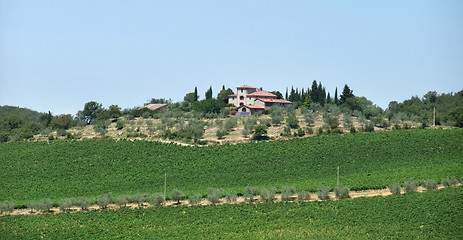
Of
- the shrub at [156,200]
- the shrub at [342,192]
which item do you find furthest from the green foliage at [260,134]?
the shrub at [156,200]

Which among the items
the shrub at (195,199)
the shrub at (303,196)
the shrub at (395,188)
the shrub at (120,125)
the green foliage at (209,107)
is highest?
the green foliage at (209,107)

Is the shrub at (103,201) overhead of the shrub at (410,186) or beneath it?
beneath

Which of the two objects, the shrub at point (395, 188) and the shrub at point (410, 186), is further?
the shrub at point (410, 186)

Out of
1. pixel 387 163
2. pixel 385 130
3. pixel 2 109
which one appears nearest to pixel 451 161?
pixel 387 163

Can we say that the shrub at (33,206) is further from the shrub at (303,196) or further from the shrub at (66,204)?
the shrub at (303,196)

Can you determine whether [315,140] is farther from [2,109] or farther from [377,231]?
[2,109]

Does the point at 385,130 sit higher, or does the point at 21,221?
the point at 385,130

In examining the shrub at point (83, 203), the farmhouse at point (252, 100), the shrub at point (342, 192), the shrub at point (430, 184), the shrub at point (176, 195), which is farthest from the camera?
the farmhouse at point (252, 100)

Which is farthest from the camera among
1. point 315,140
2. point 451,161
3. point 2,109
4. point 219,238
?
point 2,109

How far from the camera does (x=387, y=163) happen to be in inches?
2336

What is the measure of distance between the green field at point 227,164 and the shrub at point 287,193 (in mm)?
1793

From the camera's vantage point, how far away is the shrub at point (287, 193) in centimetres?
4759

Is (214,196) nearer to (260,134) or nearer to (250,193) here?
(250,193)

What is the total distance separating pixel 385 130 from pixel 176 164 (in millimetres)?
28595
